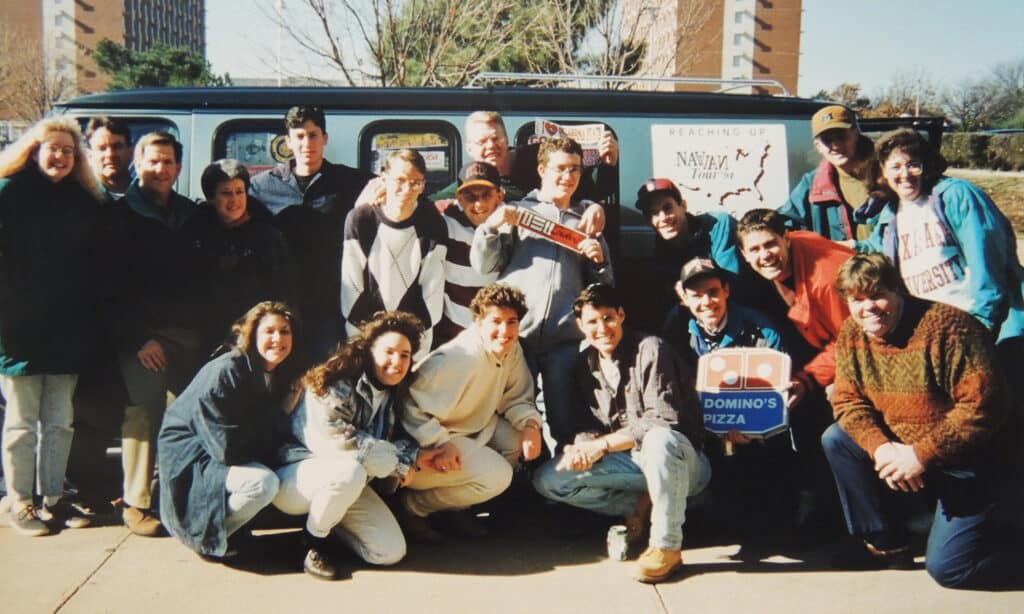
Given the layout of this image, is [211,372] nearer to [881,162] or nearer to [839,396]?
[839,396]

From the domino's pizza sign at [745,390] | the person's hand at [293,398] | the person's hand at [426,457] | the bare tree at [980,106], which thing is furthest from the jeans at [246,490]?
the bare tree at [980,106]

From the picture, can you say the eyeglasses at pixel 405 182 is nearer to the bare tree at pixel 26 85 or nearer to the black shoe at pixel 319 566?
the black shoe at pixel 319 566

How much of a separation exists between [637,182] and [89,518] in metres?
3.20

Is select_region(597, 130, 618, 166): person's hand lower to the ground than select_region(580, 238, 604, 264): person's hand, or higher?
higher

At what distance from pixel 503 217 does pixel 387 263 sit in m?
0.59

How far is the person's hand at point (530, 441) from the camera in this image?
12.1 feet

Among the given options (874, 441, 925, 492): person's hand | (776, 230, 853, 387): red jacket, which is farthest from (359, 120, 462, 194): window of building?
(874, 441, 925, 492): person's hand

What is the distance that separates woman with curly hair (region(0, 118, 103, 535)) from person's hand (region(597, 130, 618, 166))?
242 centimetres

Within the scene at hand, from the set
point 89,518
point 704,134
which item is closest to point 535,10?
point 704,134

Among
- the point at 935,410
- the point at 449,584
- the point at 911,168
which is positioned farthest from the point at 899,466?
the point at 449,584

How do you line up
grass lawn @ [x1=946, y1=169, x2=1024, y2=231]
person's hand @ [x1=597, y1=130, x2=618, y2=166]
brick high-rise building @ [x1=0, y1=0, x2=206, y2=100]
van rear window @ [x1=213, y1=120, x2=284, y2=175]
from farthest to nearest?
brick high-rise building @ [x1=0, y1=0, x2=206, y2=100] → grass lawn @ [x1=946, y1=169, x2=1024, y2=231] → van rear window @ [x1=213, y1=120, x2=284, y2=175] → person's hand @ [x1=597, y1=130, x2=618, y2=166]

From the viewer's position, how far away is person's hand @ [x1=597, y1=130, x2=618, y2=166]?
4.23 metres

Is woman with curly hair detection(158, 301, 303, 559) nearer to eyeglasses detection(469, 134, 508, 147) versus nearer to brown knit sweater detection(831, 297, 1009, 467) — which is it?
eyeglasses detection(469, 134, 508, 147)

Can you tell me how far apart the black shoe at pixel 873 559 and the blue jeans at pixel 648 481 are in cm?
64
